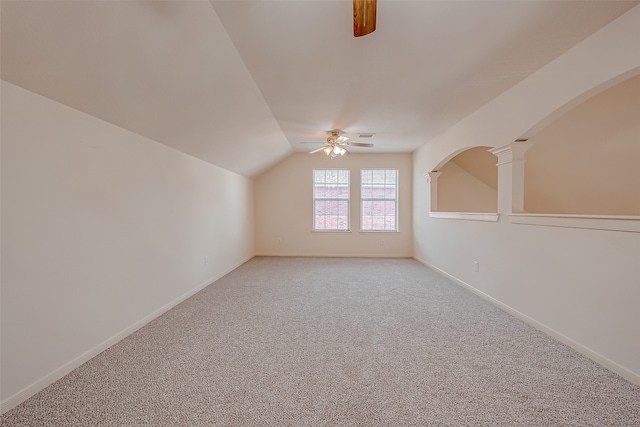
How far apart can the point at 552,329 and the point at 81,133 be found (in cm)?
421

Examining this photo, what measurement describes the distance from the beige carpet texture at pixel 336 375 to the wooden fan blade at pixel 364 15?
205 centimetres

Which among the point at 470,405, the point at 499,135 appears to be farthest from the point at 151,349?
the point at 499,135

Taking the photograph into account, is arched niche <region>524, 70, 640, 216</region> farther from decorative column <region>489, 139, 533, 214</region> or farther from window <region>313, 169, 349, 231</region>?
window <region>313, 169, 349, 231</region>

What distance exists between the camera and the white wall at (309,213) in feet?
20.6

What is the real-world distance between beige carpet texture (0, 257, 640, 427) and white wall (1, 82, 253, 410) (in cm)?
21

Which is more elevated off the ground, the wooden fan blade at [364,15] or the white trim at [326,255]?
the wooden fan blade at [364,15]

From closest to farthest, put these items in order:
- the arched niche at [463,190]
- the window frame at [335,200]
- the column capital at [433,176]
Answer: the column capital at [433,176]
the arched niche at [463,190]
the window frame at [335,200]

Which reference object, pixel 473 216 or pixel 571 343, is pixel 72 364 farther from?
pixel 473 216

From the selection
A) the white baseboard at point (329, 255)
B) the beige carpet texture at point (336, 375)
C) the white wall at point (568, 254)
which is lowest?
the beige carpet texture at point (336, 375)

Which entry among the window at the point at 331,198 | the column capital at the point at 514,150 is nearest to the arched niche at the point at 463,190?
the window at the point at 331,198

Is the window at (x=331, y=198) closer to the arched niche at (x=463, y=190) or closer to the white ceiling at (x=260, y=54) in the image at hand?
the arched niche at (x=463, y=190)

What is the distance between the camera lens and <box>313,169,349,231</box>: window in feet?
21.2

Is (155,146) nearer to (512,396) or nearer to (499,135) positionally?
(512,396)

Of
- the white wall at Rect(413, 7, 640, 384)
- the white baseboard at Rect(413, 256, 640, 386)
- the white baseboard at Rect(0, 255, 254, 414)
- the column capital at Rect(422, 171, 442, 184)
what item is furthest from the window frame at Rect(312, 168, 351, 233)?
the white baseboard at Rect(0, 255, 254, 414)
